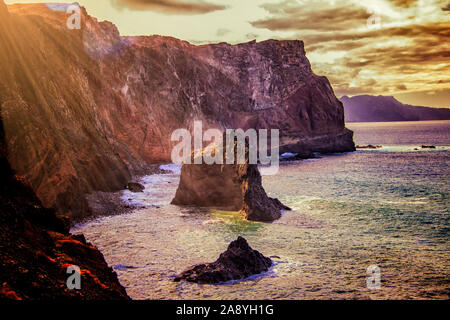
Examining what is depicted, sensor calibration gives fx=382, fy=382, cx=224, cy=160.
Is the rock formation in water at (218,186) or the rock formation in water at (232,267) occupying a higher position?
the rock formation in water at (218,186)

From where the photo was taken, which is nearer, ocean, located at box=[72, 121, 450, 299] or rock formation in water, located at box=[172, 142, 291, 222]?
ocean, located at box=[72, 121, 450, 299]

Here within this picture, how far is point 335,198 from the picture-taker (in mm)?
30969

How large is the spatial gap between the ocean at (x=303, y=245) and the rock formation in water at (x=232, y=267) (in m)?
0.36

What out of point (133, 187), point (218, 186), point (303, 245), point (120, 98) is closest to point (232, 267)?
point (303, 245)

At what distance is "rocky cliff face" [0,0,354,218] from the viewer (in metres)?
18.4

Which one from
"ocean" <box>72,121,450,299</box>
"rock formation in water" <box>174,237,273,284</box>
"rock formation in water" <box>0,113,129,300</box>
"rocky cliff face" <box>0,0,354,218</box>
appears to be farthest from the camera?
"rocky cliff face" <box>0,0,354,218</box>

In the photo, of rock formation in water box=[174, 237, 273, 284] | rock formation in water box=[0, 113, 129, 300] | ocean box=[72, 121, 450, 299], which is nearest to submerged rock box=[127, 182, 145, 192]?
ocean box=[72, 121, 450, 299]

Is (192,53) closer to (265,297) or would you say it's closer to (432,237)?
(432,237)

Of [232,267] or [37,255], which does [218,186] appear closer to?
[232,267]

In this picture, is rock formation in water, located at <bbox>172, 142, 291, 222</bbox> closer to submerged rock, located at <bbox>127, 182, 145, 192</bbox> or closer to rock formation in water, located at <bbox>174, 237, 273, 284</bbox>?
submerged rock, located at <bbox>127, 182, 145, 192</bbox>

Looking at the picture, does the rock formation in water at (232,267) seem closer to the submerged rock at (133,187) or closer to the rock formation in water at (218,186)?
the rock formation in water at (218,186)

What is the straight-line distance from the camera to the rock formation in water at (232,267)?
1243 centimetres

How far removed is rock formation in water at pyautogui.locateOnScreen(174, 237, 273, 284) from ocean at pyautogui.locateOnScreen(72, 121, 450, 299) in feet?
1.20

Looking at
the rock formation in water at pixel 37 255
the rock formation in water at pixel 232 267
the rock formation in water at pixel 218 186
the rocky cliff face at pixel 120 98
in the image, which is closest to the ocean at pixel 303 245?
the rock formation in water at pixel 232 267
